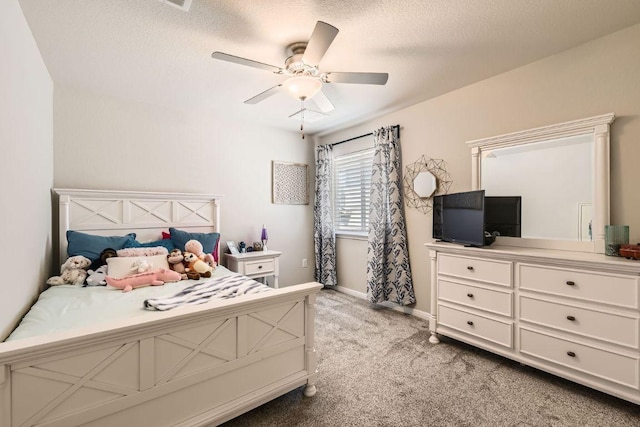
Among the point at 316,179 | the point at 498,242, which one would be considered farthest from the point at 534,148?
the point at 316,179

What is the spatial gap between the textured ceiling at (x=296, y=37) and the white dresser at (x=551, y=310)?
1549mm

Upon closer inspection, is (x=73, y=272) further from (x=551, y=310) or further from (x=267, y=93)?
(x=551, y=310)

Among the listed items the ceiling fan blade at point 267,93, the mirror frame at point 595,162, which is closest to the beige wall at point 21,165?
the ceiling fan blade at point 267,93

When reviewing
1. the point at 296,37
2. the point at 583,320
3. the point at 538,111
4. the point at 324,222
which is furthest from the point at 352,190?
the point at 583,320

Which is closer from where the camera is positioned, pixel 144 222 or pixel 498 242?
pixel 498 242

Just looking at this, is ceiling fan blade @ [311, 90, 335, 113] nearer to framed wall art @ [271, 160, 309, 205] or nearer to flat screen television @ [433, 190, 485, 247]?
flat screen television @ [433, 190, 485, 247]

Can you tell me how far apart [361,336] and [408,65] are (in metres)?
2.48

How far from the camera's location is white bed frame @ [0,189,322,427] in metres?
1.09

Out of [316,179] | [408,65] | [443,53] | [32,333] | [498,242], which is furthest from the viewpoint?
[316,179]

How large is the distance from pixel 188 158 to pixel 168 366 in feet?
8.99

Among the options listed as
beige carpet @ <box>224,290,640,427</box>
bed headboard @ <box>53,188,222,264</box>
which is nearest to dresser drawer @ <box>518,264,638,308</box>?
beige carpet @ <box>224,290,640,427</box>

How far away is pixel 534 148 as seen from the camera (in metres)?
2.46

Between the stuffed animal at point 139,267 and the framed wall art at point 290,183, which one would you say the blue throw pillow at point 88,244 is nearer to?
the stuffed animal at point 139,267

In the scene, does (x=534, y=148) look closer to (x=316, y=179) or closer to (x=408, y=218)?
(x=408, y=218)
